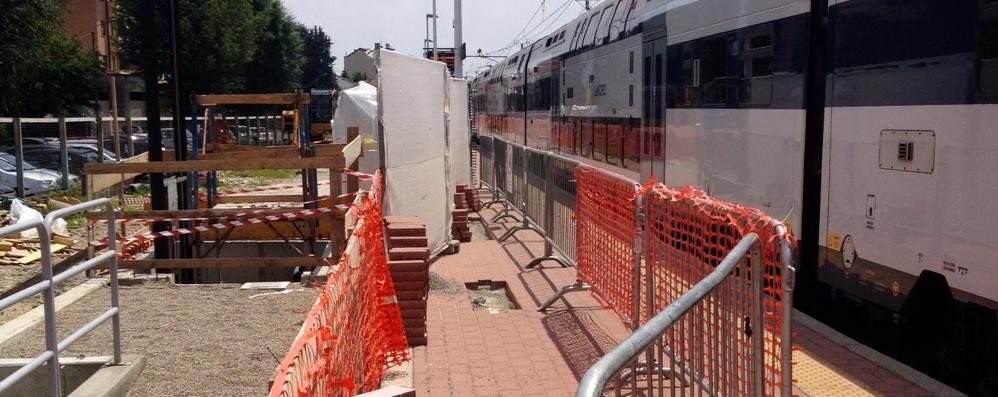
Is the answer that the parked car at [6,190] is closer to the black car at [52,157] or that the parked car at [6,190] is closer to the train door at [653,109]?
the black car at [52,157]

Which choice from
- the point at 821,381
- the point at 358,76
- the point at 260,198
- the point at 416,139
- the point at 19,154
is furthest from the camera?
the point at 358,76

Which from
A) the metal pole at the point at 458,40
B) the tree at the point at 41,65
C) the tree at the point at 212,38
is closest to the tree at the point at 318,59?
the tree at the point at 212,38

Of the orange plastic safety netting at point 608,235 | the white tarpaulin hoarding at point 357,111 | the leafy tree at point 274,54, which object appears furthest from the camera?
the leafy tree at point 274,54

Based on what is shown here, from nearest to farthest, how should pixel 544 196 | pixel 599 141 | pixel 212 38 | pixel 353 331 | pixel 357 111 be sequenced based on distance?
pixel 353 331 < pixel 544 196 < pixel 599 141 < pixel 357 111 < pixel 212 38

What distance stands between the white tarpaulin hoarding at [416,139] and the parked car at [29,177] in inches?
486

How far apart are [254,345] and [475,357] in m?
1.79

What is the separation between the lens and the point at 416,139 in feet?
36.2

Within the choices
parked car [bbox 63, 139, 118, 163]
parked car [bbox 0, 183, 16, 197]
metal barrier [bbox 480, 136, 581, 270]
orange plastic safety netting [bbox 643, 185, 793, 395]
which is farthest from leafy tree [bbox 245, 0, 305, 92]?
orange plastic safety netting [bbox 643, 185, 793, 395]

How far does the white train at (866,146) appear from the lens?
5.46m

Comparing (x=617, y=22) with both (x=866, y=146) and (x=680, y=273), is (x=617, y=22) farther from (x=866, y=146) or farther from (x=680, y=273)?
(x=680, y=273)

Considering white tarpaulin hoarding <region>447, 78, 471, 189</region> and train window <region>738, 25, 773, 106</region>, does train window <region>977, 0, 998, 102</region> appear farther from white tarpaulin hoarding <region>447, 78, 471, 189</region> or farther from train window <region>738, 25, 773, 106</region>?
white tarpaulin hoarding <region>447, 78, 471, 189</region>

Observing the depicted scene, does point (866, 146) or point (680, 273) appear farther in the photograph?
point (866, 146)

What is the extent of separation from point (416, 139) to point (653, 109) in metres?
3.01

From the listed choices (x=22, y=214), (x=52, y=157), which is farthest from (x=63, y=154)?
(x=22, y=214)
